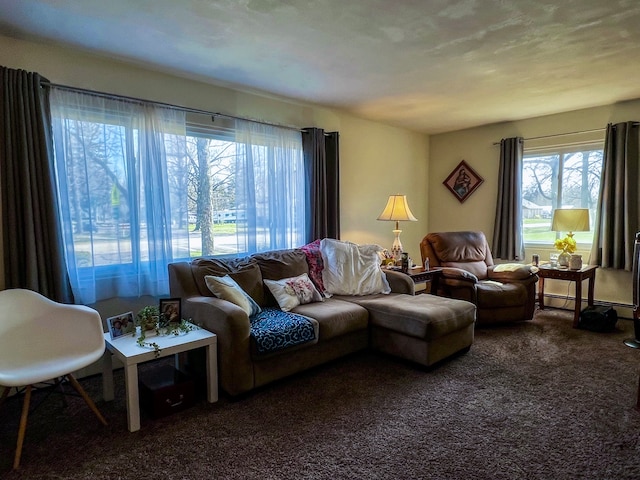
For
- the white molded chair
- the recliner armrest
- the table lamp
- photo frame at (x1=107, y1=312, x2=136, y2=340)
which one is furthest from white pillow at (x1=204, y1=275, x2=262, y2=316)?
the recliner armrest

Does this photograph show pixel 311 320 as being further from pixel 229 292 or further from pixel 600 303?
pixel 600 303

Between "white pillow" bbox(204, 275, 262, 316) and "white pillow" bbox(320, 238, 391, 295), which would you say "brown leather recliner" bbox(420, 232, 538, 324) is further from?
"white pillow" bbox(204, 275, 262, 316)

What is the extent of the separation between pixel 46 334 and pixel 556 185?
5.39m

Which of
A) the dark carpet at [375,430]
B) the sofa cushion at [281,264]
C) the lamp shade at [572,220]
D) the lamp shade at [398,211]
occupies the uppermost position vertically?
the lamp shade at [398,211]

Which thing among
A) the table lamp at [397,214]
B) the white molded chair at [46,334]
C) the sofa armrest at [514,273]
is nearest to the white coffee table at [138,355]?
the white molded chair at [46,334]

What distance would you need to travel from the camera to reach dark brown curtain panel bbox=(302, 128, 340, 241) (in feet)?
13.4

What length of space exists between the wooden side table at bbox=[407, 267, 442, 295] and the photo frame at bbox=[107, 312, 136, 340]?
247cm

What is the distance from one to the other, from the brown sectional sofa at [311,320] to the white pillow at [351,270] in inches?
3.8

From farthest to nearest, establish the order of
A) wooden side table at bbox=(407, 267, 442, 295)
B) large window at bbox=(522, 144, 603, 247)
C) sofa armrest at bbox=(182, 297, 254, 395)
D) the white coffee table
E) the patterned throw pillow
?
large window at bbox=(522, 144, 603, 247), wooden side table at bbox=(407, 267, 442, 295), the patterned throw pillow, sofa armrest at bbox=(182, 297, 254, 395), the white coffee table

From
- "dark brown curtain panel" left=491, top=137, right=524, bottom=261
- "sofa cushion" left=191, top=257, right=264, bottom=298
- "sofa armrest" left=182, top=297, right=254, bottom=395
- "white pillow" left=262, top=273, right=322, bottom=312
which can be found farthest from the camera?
"dark brown curtain panel" left=491, top=137, right=524, bottom=261

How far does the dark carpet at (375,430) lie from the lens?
1789mm

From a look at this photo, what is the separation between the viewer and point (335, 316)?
2.86m

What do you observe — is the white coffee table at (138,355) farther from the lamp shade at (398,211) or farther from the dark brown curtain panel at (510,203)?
the dark brown curtain panel at (510,203)

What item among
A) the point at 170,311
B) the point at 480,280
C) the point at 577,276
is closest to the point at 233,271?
the point at 170,311
